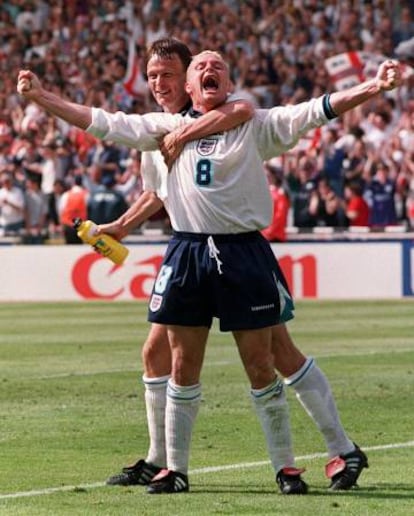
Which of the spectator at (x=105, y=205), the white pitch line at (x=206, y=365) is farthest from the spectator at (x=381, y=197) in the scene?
the white pitch line at (x=206, y=365)

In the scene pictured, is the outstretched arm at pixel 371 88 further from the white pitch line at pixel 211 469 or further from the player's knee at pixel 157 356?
the white pitch line at pixel 211 469

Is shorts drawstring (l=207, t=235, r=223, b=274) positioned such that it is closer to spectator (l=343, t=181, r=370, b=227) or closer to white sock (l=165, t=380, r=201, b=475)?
white sock (l=165, t=380, r=201, b=475)

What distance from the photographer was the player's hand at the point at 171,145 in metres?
8.62

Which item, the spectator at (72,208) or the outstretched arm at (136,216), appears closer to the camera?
the outstretched arm at (136,216)

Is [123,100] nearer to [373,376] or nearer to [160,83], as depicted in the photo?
[373,376]

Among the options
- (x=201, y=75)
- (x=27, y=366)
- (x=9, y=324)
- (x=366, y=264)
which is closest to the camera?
(x=201, y=75)

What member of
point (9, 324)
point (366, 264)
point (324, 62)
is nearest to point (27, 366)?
point (9, 324)

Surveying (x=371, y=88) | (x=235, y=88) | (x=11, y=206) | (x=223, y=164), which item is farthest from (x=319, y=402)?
(x=235, y=88)

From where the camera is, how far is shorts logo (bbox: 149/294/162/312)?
8688 millimetres

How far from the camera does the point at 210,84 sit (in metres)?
8.55

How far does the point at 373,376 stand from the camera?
49.2 ft

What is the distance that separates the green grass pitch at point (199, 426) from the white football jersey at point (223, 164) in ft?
4.77

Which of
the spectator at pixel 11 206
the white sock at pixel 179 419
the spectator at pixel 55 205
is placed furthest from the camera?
the spectator at pixel 55 205

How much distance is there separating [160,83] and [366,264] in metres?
18.7
